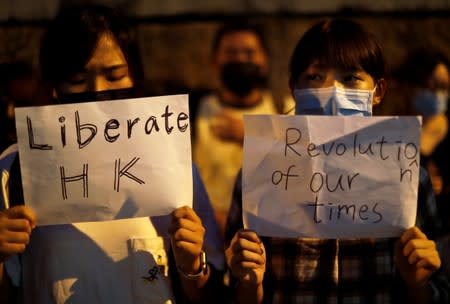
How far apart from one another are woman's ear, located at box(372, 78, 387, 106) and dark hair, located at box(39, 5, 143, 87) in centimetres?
83

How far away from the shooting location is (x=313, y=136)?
1.85 metres

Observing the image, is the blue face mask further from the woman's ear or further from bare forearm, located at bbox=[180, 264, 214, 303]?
bare forearm, located at bbox=[180, 264, 214, 303]

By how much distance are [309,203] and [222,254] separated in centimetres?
38

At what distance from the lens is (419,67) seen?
3703mm

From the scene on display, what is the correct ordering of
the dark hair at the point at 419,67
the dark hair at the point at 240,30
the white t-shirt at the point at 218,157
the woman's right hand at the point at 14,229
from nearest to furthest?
the woman's right hand at the point at 14,229, the dark hair at the point at 419,67, the white t-shirt at the point at 218,157, the dark hair at the point at 240,30

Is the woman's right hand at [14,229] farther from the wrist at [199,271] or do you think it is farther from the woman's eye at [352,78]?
the woman's eye at [352,78]

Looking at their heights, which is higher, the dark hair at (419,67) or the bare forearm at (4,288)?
the dark hair at (419,67)

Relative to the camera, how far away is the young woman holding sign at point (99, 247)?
72.7 inches

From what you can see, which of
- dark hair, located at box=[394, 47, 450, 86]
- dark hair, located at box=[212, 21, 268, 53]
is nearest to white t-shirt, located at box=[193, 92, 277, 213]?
dark hair, located at box=[212, 21, 268, 53]

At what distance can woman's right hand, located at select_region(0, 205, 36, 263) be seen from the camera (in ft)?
5.72

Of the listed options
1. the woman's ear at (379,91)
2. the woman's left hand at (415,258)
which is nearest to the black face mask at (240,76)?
the woman's ear at (379,91)

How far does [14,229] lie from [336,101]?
1.06 meters

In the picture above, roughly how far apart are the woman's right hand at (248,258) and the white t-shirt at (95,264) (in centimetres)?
25

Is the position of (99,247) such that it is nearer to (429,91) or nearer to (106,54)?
(106,54)
